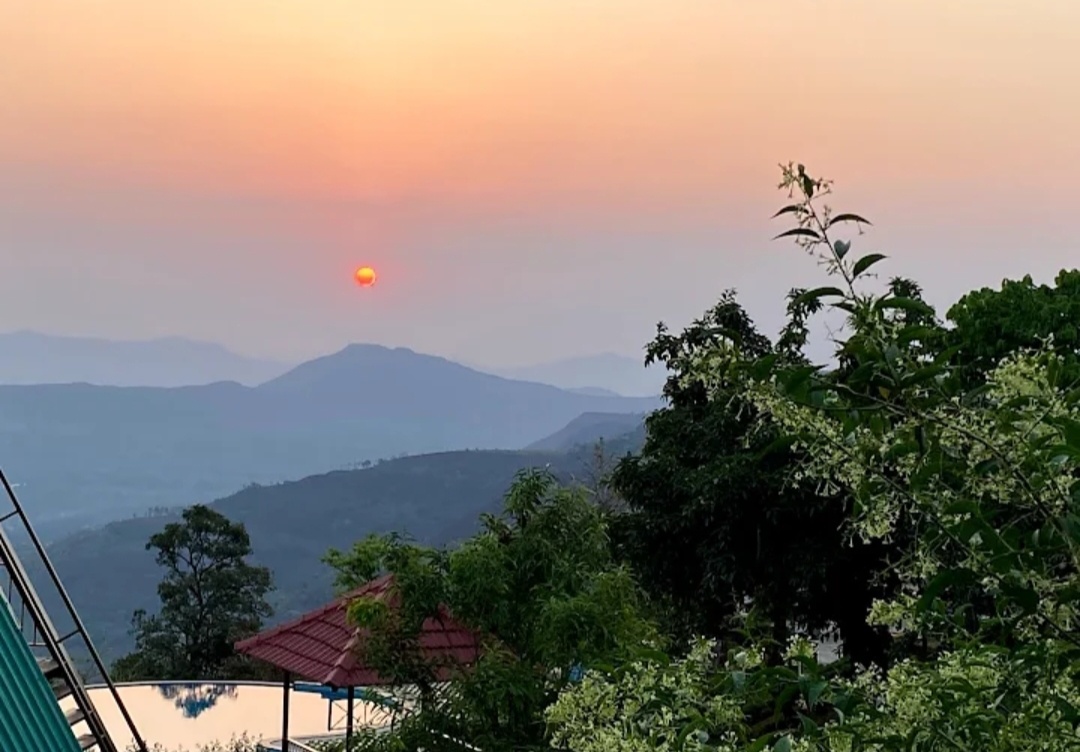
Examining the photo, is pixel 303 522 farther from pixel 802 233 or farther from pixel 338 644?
pixel 802 233

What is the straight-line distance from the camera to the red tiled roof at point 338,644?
4754 millimetres

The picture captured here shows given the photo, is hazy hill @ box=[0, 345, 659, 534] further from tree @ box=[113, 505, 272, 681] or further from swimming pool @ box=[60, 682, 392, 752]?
swimming pool @ box=[60, 682, 392, 752]

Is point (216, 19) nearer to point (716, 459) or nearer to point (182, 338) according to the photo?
point (716, 459)

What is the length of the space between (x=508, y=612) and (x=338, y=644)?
7.82ft

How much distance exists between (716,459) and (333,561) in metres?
5.43

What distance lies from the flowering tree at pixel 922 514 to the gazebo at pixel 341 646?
3439mm

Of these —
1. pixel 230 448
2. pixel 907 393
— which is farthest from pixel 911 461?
pixel 230 448

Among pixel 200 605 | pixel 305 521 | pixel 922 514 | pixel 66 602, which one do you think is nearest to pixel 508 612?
pixel 66 602

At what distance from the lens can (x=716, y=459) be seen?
9844mm

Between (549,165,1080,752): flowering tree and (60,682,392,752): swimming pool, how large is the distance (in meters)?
8.11

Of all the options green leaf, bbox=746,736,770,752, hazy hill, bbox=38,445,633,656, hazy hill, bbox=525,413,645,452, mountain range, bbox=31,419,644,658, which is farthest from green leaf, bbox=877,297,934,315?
hazy hill, bbox=525,413,645,452

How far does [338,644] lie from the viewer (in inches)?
257

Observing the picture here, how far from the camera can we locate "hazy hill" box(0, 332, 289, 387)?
495 feet

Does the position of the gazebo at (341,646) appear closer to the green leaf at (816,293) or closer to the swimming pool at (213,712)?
the swimming pool at (213,712)
